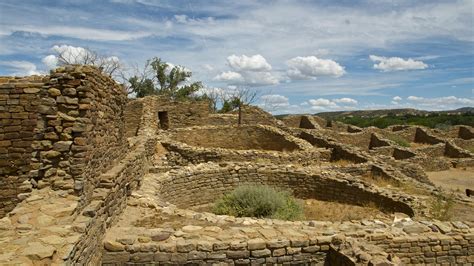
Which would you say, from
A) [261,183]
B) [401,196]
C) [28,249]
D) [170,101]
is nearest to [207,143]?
[170,101]

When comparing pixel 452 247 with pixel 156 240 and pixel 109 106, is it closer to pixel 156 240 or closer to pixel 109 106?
Result: pixel 156 240

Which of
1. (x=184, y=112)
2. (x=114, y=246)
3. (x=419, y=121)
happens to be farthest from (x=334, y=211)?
(x=419, y=121)

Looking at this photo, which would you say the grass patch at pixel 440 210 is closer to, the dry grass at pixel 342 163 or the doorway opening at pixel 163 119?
the dry grass at pixel 342 163

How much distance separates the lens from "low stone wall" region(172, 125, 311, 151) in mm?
17688

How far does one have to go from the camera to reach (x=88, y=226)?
15.2 ft

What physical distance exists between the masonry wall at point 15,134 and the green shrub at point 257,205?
4156 mm

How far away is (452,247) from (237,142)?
530 inches

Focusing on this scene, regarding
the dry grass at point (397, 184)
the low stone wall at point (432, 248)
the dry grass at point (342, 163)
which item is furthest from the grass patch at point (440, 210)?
the dry grass at point (342, 163)

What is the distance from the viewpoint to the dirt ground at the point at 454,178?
16406 millimetres

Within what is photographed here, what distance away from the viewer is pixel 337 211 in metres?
9.54

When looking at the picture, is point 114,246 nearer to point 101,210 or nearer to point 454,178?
point 101,210

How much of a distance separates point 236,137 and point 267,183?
27.3 feet

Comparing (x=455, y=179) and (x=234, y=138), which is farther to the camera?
(x=234, y=138)

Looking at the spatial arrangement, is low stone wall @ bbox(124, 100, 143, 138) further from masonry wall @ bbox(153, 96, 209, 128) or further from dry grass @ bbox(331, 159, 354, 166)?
dry grass @ bbox(331, 159, 354, 166)
